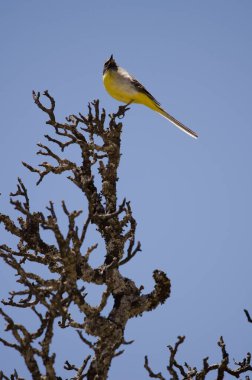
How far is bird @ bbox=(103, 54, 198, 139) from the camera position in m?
8.93

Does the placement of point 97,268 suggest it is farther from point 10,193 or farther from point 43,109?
point 43,109

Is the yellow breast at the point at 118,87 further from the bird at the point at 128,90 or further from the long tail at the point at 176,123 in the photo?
the long tail at the point at 176,123

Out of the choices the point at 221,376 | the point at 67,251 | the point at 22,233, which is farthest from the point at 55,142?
the point at 221,376

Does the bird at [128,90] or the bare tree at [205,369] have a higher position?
the bird at [128,90]

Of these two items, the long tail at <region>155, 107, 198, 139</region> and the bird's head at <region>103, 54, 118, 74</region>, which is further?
the bird's head at <region>103, 54, 118, 74</region>

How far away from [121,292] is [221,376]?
1889mm

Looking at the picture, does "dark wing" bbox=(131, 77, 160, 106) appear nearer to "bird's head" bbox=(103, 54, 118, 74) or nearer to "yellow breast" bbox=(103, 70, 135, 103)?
"yellow breast" bbox=(103, 70, 135, 103)

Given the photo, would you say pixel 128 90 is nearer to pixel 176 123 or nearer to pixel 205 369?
pixel 176 123

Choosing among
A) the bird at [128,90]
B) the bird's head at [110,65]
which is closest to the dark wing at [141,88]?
the bird at [128,90]

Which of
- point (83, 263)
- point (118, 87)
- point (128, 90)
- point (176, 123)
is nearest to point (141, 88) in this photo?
point (128, 90)

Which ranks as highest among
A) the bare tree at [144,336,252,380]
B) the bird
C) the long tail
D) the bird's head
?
the bird's head

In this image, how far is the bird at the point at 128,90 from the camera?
8930 mm

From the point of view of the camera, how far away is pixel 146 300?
6.01 metres

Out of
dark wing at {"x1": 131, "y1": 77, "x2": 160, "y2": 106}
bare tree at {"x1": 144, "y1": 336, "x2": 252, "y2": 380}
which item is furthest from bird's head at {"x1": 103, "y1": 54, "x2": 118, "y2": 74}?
bare tree at {"x1": 144, "y1": 336, "x2": 252, "y2": 380}
